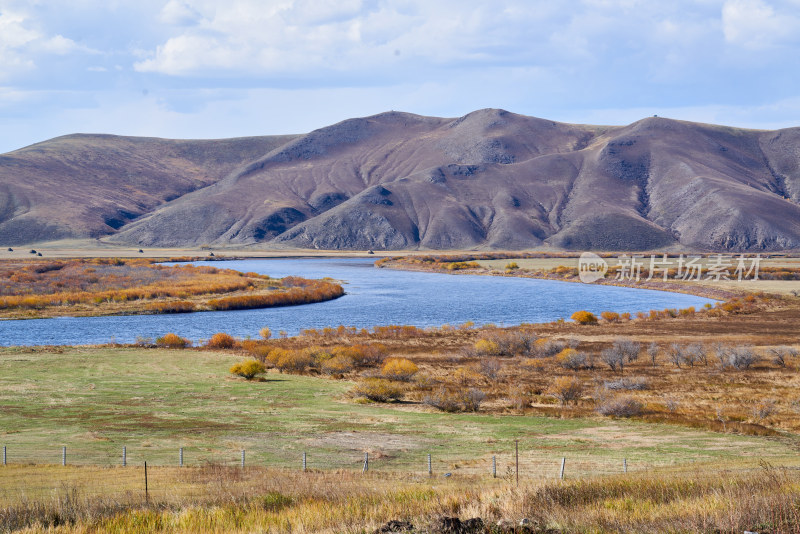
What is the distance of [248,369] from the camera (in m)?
36.1

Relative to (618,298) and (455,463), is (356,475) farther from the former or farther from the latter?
(618,298)

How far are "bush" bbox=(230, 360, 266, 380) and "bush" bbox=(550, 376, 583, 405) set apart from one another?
15.3 m

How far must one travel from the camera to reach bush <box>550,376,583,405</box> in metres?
30.8

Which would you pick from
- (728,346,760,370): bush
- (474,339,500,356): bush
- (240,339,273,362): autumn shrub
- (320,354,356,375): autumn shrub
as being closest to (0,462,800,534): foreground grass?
(320,354,356,375): autumn shrub

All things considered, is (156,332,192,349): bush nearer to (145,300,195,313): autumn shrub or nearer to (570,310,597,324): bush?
(145,300,195,313): autumn shrub

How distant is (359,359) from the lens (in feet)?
140

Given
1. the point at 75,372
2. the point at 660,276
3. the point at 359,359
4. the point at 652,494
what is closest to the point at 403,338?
the point at 359,359

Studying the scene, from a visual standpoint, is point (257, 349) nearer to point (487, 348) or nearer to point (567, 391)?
point (487, 348)

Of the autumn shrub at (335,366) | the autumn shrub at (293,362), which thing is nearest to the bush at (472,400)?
the autumn shrub at (335,366)

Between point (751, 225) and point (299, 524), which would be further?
point (751, 225)

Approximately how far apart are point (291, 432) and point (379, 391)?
7687 mm

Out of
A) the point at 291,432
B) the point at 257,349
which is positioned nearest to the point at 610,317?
the point at 257,349

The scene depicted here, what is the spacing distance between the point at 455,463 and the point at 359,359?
76.7 ft

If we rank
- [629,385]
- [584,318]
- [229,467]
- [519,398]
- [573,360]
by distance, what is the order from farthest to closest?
[584,318] < [573,360] < [629,385] < [519,398] < [229,467]
